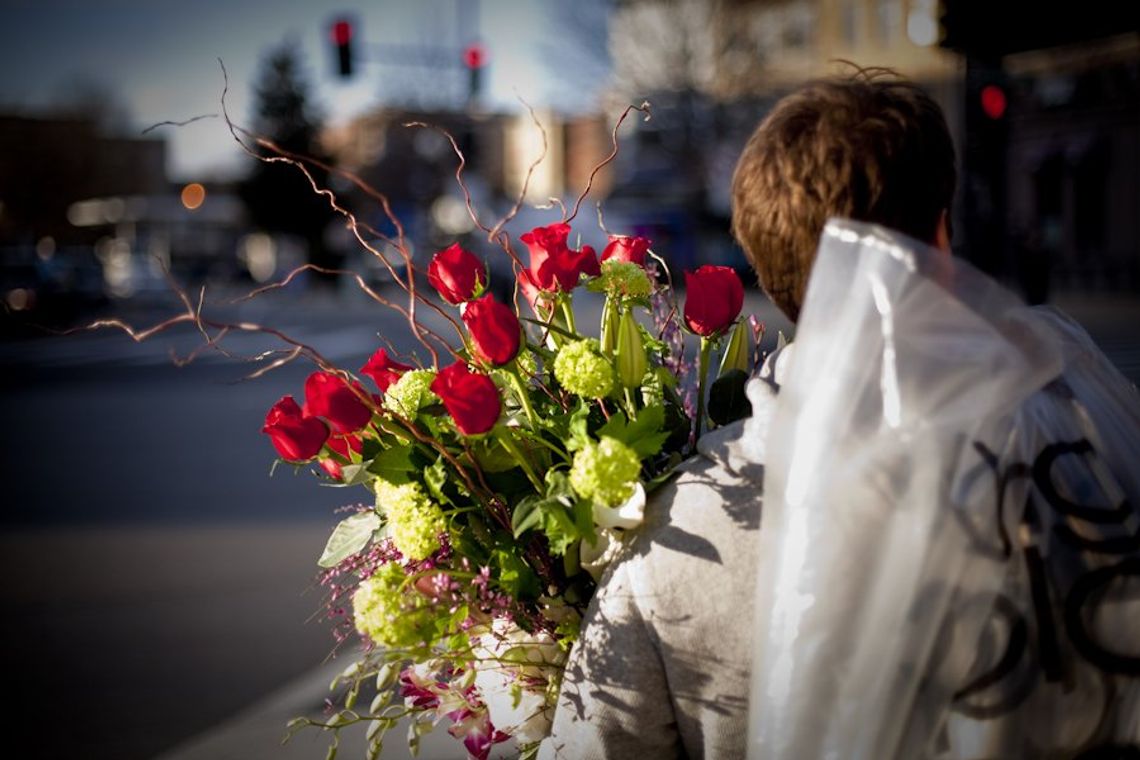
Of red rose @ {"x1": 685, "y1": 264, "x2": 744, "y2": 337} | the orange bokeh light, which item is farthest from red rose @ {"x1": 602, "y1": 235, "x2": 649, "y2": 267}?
the orange bokeh light

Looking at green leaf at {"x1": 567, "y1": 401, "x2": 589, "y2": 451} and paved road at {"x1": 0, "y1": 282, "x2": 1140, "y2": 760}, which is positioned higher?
green leaf at {"x1": 567, "y1": 401, "x2": 589, "y2": 451}

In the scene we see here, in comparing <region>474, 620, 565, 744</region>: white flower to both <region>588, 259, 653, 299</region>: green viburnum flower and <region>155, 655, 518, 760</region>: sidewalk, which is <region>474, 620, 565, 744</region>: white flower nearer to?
<region>588, 259, 653, 299</region>: green viburnum flower

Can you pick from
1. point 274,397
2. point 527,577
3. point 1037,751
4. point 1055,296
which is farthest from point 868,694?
point 1055,296

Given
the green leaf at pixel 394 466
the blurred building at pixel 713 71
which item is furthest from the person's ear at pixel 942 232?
the blurred building at pixel 713 71

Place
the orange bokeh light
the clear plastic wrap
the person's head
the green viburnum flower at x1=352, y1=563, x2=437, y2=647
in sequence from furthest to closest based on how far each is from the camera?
the orange bokeh light → the green viburnum flower at x1=352, y1=563, x2=437, y2=647 → the person's head → the clear plastic wrap

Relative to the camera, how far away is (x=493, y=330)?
1585 mm

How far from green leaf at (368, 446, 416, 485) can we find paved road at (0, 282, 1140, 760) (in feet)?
1.18

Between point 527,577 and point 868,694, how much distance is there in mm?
518

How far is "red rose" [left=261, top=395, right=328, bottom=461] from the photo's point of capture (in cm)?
166

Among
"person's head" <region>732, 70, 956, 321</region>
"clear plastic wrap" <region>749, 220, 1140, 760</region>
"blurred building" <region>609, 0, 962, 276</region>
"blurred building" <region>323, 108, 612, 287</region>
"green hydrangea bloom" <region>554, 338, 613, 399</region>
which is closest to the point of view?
"clear plastic wrap" <region>749, 220, 1140, 760</region>

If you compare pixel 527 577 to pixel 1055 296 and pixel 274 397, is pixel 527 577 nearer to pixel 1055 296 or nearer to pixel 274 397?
pixel 274 397

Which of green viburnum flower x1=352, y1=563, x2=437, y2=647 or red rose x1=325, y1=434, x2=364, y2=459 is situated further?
red rose x1=325, y1=434, x2=364, y2=459

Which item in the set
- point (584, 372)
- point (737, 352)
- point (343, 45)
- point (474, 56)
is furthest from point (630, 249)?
point (474, 56)

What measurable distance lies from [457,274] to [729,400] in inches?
17.0
